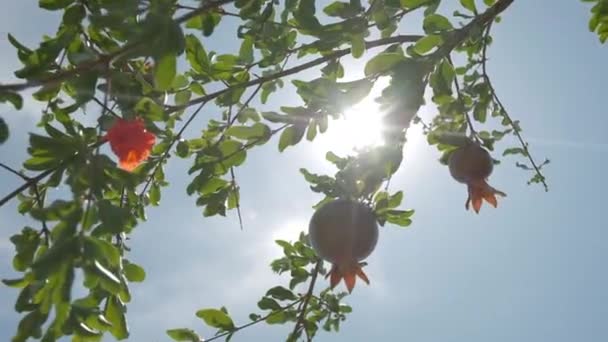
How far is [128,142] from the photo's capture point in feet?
5.94

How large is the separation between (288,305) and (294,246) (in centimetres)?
31

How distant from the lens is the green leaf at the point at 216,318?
8.70ft

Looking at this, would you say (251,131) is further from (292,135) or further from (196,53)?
(196,53)

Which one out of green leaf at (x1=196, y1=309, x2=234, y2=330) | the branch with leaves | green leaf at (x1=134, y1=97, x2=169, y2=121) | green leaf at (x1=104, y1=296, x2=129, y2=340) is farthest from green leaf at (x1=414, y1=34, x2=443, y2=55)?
green leaf at (x1=196, y1=309, x2=234, y2=330)

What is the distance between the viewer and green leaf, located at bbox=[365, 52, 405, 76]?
1734 mm

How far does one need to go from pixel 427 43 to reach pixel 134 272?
114 cm

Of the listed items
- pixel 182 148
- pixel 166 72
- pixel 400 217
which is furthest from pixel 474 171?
pixel 166 72

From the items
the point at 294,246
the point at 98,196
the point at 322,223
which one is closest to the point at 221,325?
the point at 294,246

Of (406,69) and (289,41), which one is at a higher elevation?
(289,41)

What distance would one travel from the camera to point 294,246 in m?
3.05

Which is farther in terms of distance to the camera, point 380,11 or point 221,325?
point 221,325

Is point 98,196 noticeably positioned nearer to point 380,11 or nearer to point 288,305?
point 380,11

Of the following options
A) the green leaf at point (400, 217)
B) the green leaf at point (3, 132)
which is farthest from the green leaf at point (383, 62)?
the green leaf at point (3, 132)

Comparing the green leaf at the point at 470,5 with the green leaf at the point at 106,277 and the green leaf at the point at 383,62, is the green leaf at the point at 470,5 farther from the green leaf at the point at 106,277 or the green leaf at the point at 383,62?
Answer: the green leaf at the point at 106,277
